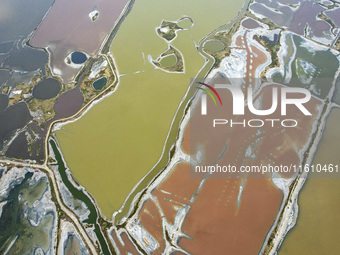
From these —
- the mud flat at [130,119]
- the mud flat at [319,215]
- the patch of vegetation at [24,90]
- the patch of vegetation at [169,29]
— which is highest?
the patch of vegetation at [169,29]

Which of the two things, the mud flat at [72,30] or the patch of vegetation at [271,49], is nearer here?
the patch of vegetation at [271,49]

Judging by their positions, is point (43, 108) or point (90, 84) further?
point (90, 84)

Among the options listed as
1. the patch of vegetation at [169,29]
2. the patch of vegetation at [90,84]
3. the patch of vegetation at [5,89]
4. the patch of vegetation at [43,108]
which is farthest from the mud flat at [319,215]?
the patch of vegetation at [5,89]

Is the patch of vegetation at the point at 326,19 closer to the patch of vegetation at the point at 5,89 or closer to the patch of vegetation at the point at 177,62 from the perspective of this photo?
the patch of vegetation at the point at 177,62

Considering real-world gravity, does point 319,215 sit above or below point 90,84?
below

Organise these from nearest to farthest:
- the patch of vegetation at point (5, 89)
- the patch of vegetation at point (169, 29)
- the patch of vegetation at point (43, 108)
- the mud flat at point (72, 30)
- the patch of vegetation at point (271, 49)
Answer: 1. the patch of vegetation at point (43, 108)
2. the patch of vegetation at point (5, 89)
3. the patch of vegetation at point (271, 49)
4. the mud flat at point (72, 30)
5. the patch of vegetation at point (169, 29)

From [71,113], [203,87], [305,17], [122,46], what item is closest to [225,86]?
[203,87]

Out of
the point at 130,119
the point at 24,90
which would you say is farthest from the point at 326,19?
the point at 24,90

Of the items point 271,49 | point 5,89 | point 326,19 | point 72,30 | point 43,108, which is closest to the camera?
point 43,108

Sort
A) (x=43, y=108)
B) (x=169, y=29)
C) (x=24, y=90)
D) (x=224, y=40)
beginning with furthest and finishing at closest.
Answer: (x=169, y=29) → (x=224, y=40) → (x=24, y=90) → (x=43, y=108)

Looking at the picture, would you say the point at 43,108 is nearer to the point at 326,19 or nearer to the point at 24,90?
the point at 24,90

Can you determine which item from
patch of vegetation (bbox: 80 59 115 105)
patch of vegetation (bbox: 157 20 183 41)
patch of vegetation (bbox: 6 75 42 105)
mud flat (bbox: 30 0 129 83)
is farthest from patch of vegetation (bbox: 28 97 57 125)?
patch of vegetation (bbox: 157 20 183 41)

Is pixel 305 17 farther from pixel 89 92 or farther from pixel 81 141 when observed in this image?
pixel 81 141
